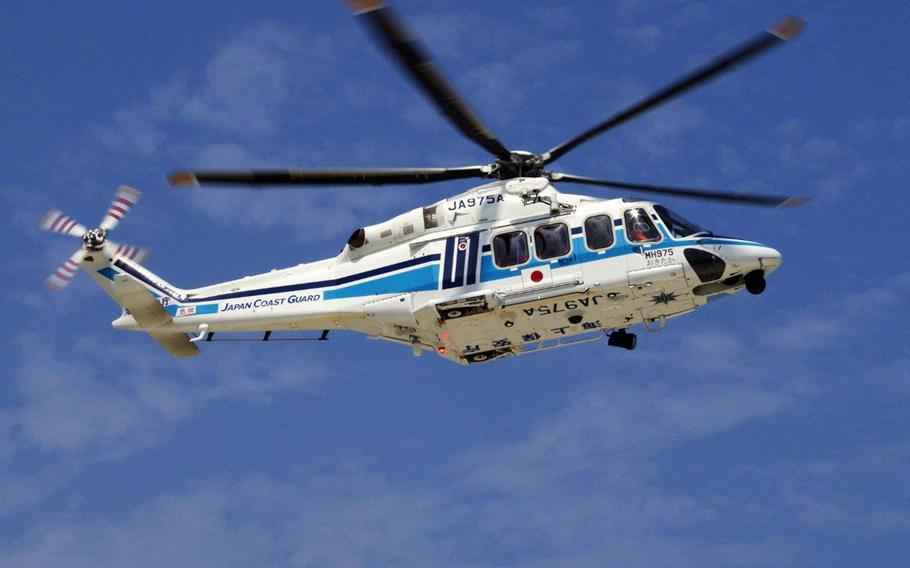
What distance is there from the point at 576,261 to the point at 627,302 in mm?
1389

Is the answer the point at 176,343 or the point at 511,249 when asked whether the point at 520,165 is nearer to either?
the point at 511,249

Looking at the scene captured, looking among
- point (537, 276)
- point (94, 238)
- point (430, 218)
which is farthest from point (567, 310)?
point (94, 238)

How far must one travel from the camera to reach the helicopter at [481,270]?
2695cm

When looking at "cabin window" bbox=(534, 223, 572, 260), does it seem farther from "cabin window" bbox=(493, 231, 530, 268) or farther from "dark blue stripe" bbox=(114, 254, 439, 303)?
"dark blue stripe" bbox=(114, 254, 439, 303)

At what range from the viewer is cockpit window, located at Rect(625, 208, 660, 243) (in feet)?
89.4

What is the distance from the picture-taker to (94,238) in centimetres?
3002

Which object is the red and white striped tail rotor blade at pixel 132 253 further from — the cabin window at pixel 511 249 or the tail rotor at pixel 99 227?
the cabin window at pixel 511 249

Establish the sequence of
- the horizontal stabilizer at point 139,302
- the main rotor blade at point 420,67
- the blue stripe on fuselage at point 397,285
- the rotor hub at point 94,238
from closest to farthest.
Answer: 1. the main rotor blade at point 420,67
2. the blue stripe on fuselage at point 397,285
3. the horizontal stabilizer at point 139,302
4. the rotor hub at point 94,238

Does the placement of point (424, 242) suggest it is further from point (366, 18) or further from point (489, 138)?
point (366, 18)

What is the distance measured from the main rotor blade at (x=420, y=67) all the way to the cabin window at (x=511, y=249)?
6.99 ft

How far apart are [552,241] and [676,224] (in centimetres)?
269

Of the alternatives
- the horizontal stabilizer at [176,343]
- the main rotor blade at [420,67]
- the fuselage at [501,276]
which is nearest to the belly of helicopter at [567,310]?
the fuselage at [501,276]

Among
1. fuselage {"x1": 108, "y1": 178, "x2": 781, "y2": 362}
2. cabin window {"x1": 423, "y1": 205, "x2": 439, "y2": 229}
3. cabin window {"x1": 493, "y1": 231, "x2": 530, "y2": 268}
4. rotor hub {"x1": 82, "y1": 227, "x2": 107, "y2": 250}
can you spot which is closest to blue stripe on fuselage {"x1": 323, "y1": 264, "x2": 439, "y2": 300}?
fuselage {"x1": 108, "y1": 178, "x2": 781, "y2": 362}

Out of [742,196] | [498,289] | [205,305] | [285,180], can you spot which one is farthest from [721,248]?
[205,305]
